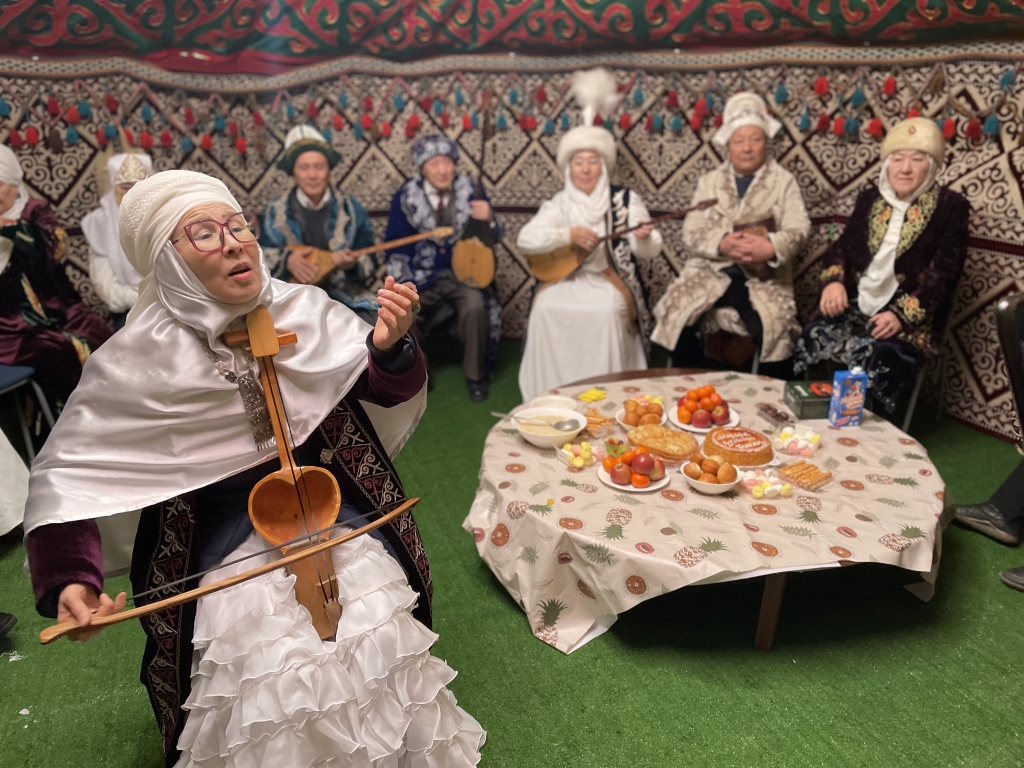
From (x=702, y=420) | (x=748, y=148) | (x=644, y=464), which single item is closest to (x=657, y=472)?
(x=644, y=464)

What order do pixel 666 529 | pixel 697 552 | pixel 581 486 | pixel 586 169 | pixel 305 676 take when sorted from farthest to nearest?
pixel 586 169 < pixel 581 486 < pixel 666 529 < pixel 697 552 < pixel 305 676

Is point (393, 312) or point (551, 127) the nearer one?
point (393, 312)

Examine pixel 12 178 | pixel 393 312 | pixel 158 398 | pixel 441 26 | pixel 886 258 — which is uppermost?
pixel 441 26

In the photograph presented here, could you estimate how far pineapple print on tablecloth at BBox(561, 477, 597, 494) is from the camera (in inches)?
97.4

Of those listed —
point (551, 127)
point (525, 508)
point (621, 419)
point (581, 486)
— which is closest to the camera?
point (525, 508)

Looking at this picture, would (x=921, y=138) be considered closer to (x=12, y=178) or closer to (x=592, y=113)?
(x=592, y=113)

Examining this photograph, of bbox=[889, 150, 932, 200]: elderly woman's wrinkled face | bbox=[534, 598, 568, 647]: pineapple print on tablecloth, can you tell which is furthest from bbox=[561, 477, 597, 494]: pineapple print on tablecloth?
bbox=[889, 150, 932, 200]: elderly woman's wrinkled face

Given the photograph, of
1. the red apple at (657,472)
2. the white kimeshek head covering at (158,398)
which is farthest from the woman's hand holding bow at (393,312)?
the red apple at (657,472)

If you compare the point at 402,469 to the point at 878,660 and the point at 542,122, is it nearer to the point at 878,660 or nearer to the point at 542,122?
the point at 878,660

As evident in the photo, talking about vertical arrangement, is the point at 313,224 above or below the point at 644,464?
above

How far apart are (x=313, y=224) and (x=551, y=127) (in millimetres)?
1657

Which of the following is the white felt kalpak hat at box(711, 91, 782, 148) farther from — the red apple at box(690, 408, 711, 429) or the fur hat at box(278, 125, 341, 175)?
the fur hat at box(278, 125, 341, 175)

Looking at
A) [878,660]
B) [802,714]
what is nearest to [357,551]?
[802,714]

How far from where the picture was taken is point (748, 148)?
4062 mm
